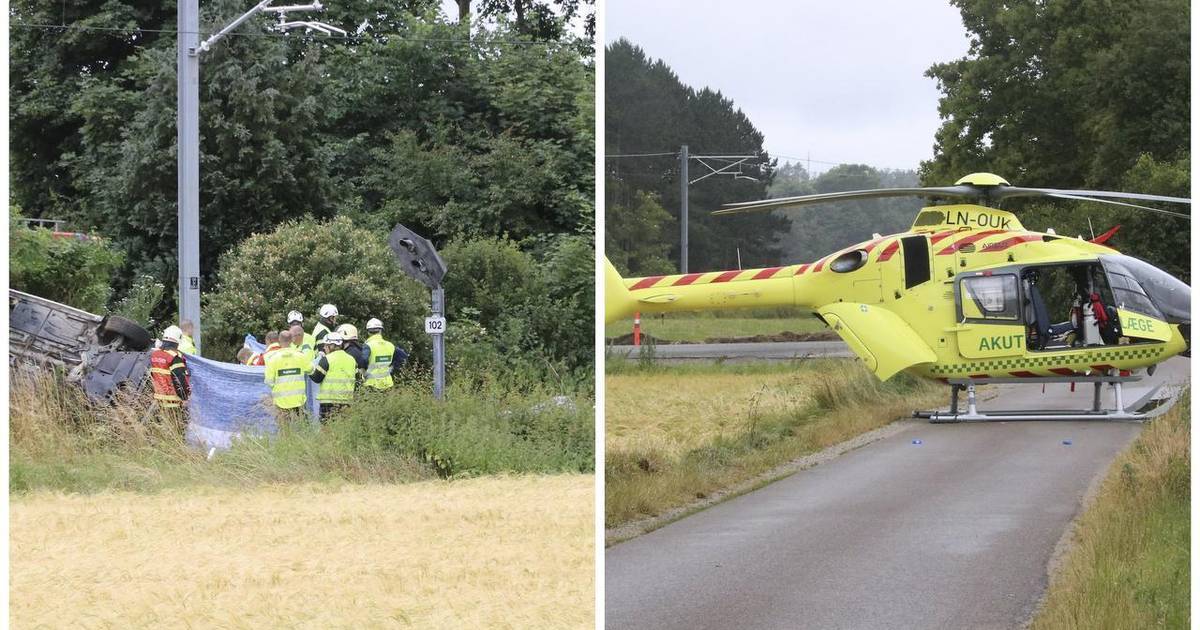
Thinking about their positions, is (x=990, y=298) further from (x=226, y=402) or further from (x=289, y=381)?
(x=226, y=402)

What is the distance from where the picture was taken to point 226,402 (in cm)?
1291

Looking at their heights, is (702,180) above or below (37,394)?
above

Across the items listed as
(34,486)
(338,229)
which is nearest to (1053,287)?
(34,486)

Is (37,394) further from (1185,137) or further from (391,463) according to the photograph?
(1185,137)

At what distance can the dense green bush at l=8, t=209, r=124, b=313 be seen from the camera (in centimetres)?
1545

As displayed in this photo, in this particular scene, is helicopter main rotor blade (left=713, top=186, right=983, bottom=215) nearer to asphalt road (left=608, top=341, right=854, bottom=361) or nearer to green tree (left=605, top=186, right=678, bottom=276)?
green tree (left=605, top=186, right=678, bottom=276)

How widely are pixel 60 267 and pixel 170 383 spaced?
3913mm

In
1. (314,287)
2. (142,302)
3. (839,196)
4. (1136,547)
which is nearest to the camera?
(1136,547)

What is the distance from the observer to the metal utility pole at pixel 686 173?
19.3ft

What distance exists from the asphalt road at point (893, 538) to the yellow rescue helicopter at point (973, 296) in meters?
0.14

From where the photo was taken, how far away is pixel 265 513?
10070 millimetres

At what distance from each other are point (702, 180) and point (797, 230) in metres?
0.67

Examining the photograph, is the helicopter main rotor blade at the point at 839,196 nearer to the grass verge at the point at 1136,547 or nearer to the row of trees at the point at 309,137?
the grass verge at the point at 1136,547

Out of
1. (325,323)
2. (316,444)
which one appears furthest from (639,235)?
(325,323)
